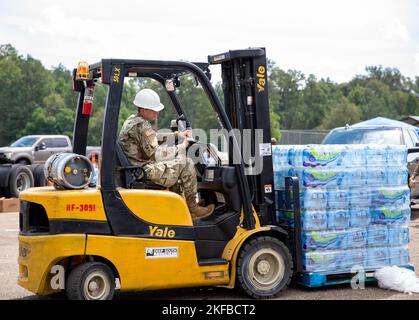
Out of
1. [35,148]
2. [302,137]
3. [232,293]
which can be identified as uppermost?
[302,137]

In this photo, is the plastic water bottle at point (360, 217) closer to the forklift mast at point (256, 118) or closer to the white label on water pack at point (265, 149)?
the forklift mast at point (256, 118)

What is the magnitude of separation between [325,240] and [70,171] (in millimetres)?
2928

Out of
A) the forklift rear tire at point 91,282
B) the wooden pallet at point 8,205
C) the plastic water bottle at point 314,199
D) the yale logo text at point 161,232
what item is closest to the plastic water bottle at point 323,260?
the plastic water bottle at point 314,199

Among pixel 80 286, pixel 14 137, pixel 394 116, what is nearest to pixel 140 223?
pixel 80 286

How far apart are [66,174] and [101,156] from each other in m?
0.41

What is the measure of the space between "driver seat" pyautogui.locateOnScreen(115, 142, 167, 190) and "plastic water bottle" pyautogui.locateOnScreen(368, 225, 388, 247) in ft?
→ 9.13

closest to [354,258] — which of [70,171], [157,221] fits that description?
[157,221]

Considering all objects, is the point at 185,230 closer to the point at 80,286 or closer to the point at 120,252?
the point at 120,252

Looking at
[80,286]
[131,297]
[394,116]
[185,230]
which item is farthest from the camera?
[394,116]

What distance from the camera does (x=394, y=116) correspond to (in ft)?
299

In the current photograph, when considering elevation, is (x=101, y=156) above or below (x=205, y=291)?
above

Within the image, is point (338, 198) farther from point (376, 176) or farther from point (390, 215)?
point (390, 215)

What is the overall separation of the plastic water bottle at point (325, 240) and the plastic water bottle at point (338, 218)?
0.22ft

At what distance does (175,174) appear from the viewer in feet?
24.6
